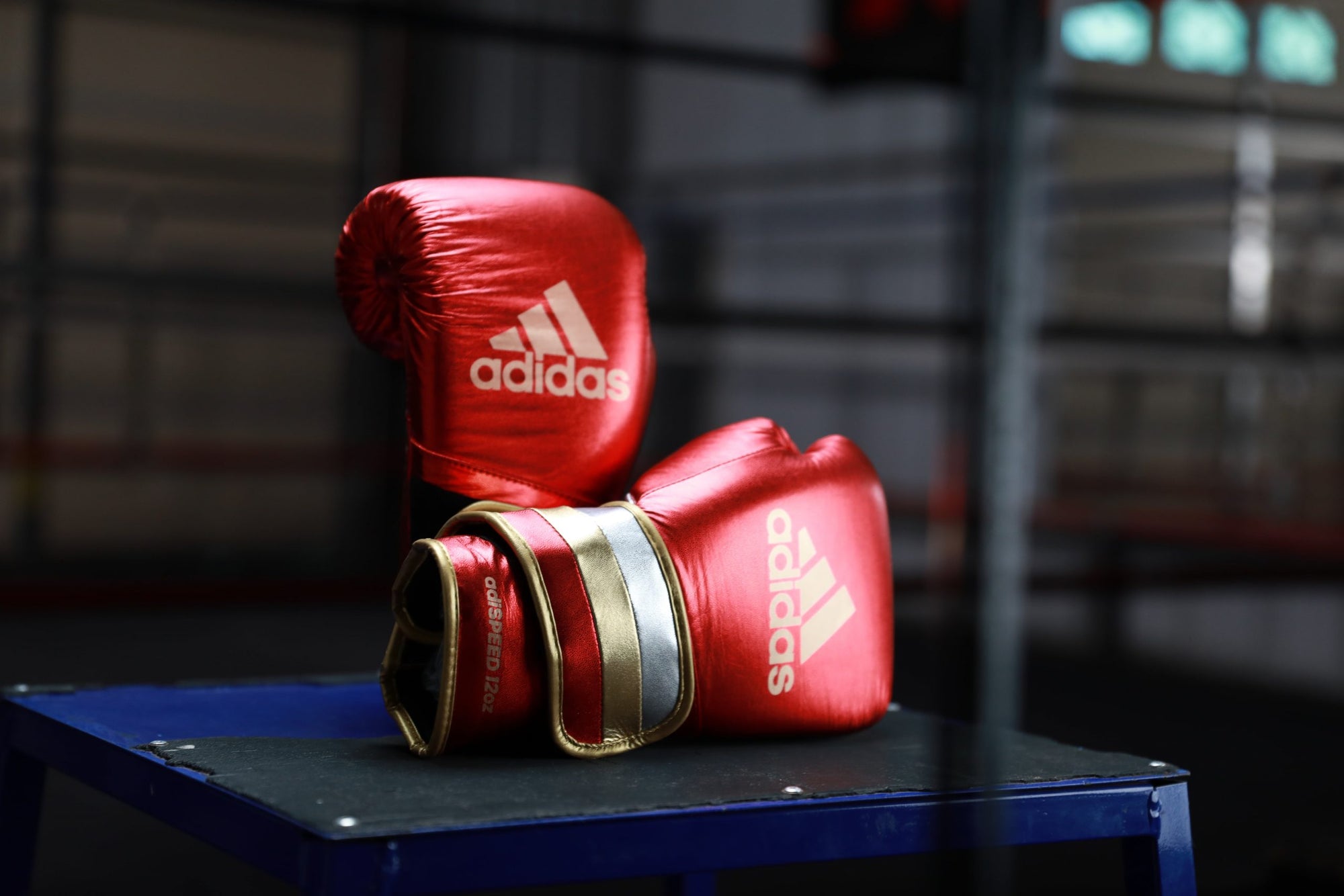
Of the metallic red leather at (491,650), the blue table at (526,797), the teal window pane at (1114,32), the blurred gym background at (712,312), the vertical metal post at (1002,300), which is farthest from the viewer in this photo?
the teal window pane at (1114,32)

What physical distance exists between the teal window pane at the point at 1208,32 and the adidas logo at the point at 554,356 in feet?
10.2

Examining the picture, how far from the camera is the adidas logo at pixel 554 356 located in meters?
0.95

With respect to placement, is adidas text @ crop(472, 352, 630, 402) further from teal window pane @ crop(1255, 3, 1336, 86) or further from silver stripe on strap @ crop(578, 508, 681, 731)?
teal window pane @ crop(1255, 3, 1336, 86)

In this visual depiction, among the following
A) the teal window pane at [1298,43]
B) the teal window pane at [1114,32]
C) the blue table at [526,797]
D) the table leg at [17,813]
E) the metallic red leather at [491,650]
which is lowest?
the table leg at [17,813]

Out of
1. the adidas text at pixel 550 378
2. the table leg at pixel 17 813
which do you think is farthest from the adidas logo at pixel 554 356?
the table leg at pixel 17 813

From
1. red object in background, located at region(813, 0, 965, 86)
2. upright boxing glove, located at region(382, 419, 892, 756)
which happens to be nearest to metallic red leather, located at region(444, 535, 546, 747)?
upright boxing glove, located at region(382, 419, 892, 756)

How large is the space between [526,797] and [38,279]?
309 centimetres

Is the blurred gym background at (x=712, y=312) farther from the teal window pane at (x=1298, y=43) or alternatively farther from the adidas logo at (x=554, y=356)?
the adidas logo at (x=554, y=356)

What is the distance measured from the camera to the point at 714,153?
14.0ft

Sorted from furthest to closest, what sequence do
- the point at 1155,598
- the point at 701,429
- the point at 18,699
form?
the point at 701,429, the point at 1155,598, the point at 18,699

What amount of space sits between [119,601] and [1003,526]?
2962mm

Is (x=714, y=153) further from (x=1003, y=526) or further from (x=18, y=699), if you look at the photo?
(x=1003, y=526)

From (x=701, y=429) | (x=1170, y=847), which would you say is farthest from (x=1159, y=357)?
(x=1170, y=847)

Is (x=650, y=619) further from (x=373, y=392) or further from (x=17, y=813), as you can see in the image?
(x=373, y=392)
